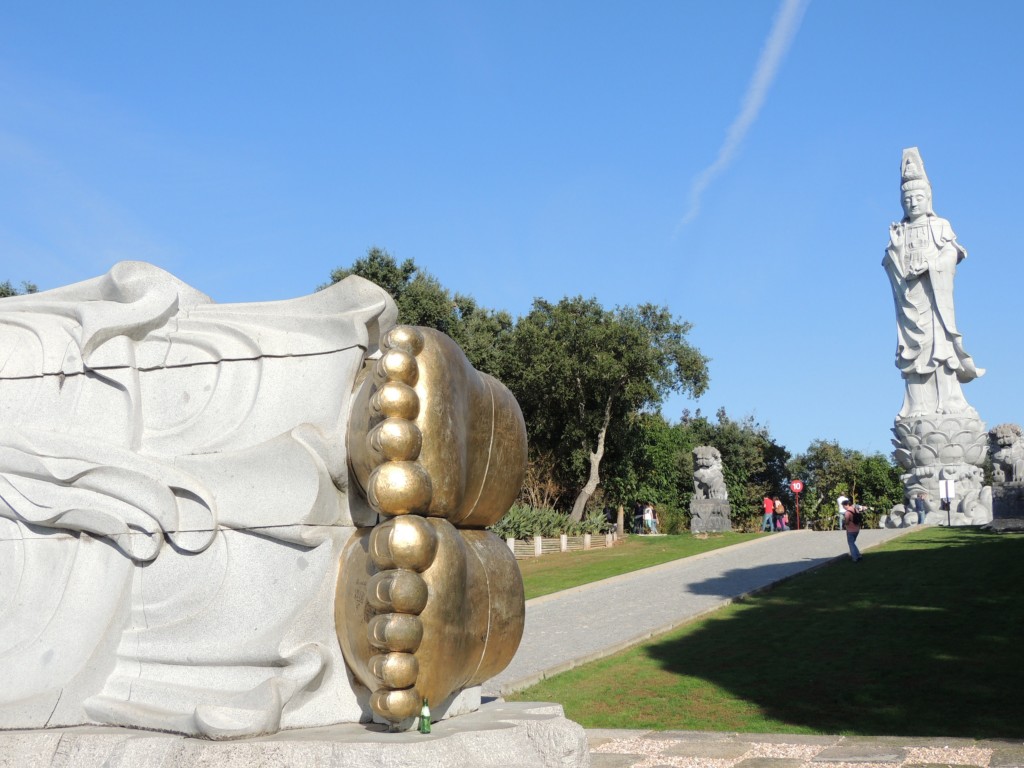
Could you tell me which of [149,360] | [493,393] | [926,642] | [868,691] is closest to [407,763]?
[493,393]

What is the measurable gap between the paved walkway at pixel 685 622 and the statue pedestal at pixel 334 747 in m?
2.48

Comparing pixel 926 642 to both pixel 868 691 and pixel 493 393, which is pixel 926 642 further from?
pixel 493 393

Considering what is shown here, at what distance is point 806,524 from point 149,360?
40.2 metres

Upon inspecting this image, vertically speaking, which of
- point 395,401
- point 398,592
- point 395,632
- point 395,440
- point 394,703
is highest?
point 395,401

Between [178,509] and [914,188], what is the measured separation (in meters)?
25.4

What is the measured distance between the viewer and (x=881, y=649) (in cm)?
1083

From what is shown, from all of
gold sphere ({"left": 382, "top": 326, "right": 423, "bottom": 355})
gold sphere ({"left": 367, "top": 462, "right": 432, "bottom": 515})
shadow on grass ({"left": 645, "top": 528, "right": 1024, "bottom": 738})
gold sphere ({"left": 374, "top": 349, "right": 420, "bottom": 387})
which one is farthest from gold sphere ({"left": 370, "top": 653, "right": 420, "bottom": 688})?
shadow on grass ({"left": 645, "top": 528, "right": 1024, "bottom": 738})

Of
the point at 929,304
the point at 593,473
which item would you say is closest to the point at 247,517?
the point at 929,304

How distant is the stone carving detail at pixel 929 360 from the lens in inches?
973

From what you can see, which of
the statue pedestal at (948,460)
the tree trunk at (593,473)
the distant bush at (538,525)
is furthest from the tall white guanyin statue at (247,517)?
the tree trunk at (593,473)

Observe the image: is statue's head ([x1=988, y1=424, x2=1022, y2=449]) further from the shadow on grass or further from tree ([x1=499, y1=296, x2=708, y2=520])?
tree ([x1=499, y1=296, x2=708, y2=520])

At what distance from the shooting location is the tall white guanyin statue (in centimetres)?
400

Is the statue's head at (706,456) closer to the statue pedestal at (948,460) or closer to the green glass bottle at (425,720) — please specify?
the statue pedestal at (948,460)

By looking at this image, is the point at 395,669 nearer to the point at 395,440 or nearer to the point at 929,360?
the point at 395,440
